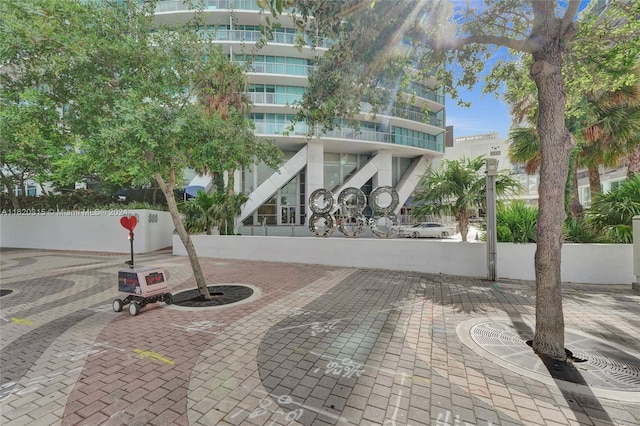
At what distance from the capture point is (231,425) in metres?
2.65

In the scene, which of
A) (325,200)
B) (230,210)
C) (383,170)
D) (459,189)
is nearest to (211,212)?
(230,210)

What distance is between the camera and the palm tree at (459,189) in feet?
30.8

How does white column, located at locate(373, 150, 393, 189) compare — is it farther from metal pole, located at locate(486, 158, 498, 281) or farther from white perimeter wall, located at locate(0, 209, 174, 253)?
metal pole, located at locate(486, 158, 498, 281)

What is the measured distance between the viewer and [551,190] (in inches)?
152

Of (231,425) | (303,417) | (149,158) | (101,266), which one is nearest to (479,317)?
(303,417)

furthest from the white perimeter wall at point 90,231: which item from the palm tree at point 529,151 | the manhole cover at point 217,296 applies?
the palm tree at point 529,151

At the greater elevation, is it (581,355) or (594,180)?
(594,180)

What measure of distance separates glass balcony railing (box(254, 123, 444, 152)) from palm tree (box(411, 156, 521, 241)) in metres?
12.3

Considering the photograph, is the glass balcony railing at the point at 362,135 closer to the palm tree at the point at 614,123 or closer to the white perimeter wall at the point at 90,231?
the white perimeter wall at the point at 90,231

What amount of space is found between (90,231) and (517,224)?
22.1 meters

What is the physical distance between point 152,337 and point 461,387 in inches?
182

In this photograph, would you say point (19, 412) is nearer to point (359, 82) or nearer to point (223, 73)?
point (359, 82)

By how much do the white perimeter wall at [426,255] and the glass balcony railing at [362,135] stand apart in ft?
39.1

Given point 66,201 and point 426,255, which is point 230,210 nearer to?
point 426,255
